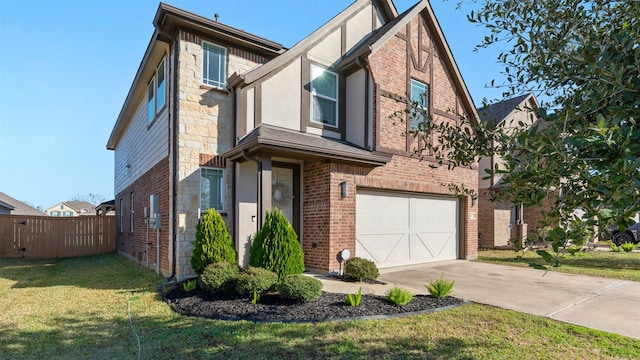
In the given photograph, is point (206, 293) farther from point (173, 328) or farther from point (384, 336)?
point (384, 336)

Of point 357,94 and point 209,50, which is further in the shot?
point 357,94

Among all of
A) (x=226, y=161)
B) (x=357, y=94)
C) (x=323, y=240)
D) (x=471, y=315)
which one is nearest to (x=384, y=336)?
(x=471, y=315)

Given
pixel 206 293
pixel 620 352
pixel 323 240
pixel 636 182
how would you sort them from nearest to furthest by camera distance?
pixel 636 182
pixel 620 352
pixel 206 293
pixel 323 240

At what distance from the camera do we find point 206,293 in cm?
671

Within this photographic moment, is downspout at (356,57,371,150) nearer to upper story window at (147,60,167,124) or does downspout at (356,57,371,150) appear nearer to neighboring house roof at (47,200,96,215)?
upper story window at (147,60,167,124)

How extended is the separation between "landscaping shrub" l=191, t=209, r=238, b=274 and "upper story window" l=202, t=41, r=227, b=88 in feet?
11.2

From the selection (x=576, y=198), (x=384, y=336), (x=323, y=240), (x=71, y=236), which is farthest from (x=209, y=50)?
(x=71, y=236)

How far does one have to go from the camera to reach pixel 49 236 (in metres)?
15.3

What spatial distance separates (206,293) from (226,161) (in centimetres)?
343

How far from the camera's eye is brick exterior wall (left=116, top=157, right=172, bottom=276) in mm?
9062

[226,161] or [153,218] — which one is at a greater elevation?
[226,161]

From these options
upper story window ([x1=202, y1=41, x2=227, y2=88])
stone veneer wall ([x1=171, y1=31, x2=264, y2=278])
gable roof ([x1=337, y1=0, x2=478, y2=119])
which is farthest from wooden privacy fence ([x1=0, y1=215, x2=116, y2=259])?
gable roof ([x1=337, y1=0, x2=478, y2=119])

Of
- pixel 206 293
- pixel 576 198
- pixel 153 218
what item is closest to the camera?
pixel 576 198

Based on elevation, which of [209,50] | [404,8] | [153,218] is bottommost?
[153,218]
